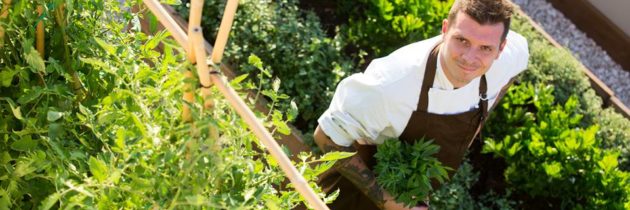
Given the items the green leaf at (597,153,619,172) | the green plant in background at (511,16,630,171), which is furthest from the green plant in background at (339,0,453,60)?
the green leaf at (597,153,619,172)

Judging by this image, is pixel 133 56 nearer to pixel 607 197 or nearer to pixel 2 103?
pixel 2 103

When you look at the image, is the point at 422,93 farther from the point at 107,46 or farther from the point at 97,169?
the point at 97,169

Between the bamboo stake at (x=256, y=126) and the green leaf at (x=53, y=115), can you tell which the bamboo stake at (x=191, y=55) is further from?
the green leaf at (x=53, y=115)

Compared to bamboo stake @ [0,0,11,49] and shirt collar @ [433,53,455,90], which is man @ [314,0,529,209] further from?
bamboo stake @ [0,0,11,49]

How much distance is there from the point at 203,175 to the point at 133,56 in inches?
17.3

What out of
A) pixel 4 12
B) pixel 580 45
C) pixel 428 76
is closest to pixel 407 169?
pixel 428 76

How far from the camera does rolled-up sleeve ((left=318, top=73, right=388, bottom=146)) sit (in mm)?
2848

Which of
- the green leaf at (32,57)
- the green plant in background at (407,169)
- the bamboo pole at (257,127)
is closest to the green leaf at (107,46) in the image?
the green leaf at (32,57)

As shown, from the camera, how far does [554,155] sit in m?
4.02

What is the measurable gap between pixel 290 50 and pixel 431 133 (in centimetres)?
132

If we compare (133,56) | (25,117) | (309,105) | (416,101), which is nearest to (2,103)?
(25,117)

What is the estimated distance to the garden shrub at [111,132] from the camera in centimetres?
158

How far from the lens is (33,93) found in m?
1.81

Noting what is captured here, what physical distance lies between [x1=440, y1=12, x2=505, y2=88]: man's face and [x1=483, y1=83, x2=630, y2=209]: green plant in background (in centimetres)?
127
